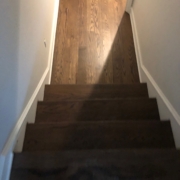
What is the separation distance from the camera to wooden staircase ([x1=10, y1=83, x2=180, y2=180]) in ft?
3.62

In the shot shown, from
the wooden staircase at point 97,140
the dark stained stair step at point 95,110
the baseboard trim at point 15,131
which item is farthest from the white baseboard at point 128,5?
the baseboard trim at point 15,131

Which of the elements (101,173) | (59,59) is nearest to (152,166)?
(101,173)

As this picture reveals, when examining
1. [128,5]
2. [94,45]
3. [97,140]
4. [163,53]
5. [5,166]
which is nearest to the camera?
[5,166]

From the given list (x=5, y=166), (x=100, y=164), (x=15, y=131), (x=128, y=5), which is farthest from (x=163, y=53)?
(x=128, y=5)

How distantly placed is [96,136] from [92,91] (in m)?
0.69

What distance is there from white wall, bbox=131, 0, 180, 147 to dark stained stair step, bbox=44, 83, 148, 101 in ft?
0.50

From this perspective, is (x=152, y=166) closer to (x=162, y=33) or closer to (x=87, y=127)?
(x=87, y=127)

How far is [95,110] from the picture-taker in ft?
5.60

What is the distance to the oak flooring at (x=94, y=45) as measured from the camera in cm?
245

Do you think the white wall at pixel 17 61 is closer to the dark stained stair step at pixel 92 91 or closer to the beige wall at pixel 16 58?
the beige wall at pixel 16 58

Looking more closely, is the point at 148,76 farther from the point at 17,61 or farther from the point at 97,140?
the point at 17,61

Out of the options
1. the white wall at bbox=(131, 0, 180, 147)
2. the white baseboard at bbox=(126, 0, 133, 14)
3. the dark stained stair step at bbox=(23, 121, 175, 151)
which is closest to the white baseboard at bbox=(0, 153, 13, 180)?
the dark stained stair step at bbox=(23, 121, 175, 151)

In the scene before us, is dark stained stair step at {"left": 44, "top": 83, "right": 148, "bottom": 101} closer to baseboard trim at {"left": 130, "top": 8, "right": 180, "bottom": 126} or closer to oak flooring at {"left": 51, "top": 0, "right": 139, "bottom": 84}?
baseboard trim at {"left": 130, "top": 8, "right": 180, "bottom": 126}

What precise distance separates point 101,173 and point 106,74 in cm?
151
